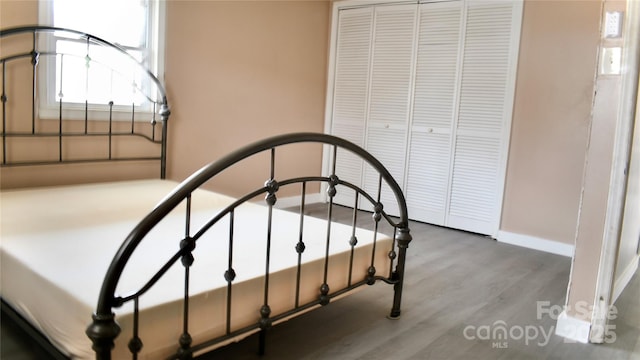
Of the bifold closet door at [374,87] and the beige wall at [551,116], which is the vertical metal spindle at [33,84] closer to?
the bifold closet door at [374,87]

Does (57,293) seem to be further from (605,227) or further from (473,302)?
(605,227)

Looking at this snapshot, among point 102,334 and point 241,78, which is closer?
point 102,334

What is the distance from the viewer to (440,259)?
352 centimetres

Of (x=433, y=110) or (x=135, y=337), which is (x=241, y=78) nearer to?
(x=433, y=110)

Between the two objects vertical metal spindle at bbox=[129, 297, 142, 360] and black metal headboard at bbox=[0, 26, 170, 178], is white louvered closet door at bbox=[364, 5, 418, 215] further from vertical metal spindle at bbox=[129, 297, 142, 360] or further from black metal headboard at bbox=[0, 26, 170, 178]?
vertical metal spindle at bbox=[129, 297, 142, 360]

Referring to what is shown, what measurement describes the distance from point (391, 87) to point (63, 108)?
9.40 ft

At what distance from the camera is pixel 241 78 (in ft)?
13.9

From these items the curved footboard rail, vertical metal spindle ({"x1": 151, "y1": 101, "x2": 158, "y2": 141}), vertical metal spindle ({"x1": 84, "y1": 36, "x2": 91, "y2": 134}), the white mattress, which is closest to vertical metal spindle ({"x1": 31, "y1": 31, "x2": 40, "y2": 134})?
vertical metal spindle ({"x1": 84, "y1": 36, "x2": 91, "y2": 134})

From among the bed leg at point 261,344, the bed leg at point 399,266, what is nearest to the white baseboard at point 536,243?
the bed leg at point 399,266

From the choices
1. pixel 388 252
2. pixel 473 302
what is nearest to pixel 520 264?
pixel 473 302

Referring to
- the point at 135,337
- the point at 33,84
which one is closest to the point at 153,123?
the point at 33,84

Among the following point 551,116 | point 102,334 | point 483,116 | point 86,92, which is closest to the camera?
point 102,334

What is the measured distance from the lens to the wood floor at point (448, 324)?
83.0 inches

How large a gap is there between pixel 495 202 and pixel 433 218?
60 cm
